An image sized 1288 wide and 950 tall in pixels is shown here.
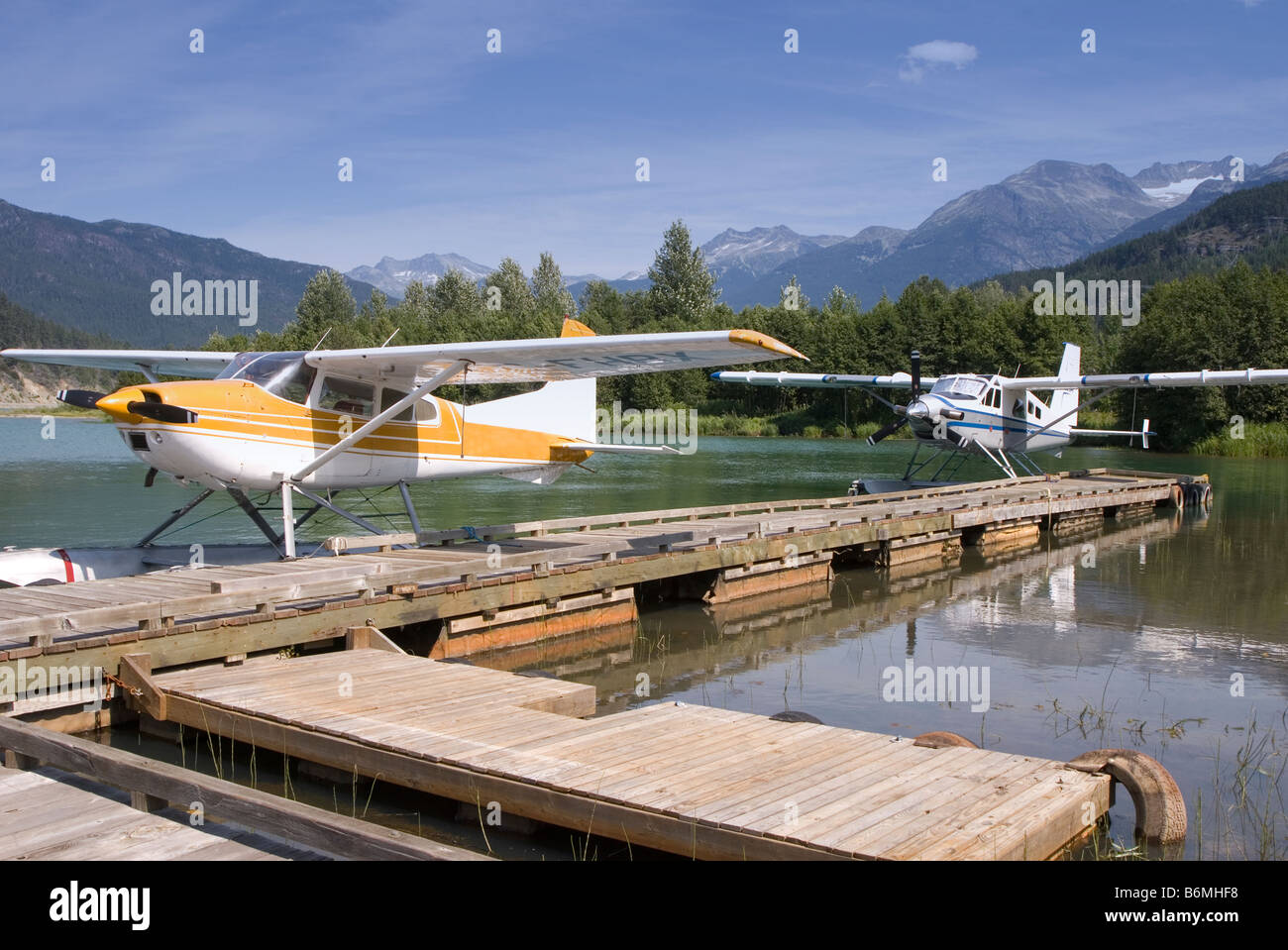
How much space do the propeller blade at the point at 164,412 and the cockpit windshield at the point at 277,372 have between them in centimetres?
85

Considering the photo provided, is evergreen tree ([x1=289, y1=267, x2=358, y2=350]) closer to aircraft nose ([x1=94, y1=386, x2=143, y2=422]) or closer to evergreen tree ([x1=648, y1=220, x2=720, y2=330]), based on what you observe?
evergreen tree ([x1=648, y1=220, x2=720, y2=330])

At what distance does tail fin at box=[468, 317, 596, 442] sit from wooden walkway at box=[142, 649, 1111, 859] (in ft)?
19.4

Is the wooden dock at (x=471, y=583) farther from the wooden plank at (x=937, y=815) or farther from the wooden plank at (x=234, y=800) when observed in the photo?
the wooden plank at (x=937, y=815)

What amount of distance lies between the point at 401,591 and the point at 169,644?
203cm

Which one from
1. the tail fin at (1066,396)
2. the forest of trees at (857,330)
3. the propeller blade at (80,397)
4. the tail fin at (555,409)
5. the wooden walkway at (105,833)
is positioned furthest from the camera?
the forest of trees at (857,330)

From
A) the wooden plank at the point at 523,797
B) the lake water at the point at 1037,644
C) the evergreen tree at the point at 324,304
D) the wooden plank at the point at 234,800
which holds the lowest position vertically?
the lake water at the point at 1037,644

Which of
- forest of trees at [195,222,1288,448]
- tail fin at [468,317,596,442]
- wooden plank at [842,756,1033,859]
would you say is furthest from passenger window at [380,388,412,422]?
forest of trees at [195,222,1288,448]

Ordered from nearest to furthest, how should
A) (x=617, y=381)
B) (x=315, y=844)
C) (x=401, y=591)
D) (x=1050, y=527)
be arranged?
(x=315, y=844) < (x=401, y=591) < (x=1050, y=527) < (x=617, y=381)

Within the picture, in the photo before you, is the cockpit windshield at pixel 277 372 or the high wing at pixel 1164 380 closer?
the cockpit windshield at pixel 277 372

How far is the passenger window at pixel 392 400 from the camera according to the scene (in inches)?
440

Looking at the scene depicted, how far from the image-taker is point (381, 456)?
439 inches

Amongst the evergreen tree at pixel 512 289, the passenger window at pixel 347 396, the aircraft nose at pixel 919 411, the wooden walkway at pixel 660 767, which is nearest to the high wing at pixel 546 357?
the passenger window at pixel 347 396
